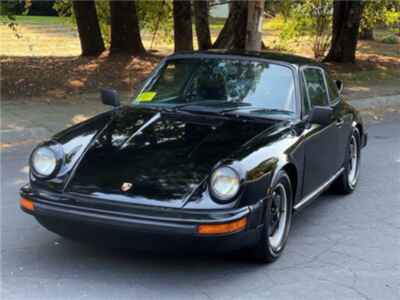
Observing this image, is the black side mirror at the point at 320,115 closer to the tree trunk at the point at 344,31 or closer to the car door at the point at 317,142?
the car door at the point at 317,142

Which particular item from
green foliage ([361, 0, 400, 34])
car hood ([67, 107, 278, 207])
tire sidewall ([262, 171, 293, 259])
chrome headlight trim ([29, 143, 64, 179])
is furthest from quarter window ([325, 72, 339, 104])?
green foliage ([361, 0, 400, 34])

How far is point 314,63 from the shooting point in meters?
6.23

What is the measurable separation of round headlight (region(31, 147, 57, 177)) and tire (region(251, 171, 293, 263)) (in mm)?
1527

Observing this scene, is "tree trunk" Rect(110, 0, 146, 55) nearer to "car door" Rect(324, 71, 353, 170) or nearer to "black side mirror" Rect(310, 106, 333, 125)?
"car door" Rect(324, 71, 353, 170)

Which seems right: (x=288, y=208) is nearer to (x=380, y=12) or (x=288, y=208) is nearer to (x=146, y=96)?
(x=146, y=96)

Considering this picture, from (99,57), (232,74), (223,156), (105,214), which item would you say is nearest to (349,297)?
(223,156)

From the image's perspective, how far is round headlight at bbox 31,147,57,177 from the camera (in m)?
4.50

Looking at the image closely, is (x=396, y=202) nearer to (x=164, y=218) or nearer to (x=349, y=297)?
(x=349, y=297)

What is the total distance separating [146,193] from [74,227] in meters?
0.53

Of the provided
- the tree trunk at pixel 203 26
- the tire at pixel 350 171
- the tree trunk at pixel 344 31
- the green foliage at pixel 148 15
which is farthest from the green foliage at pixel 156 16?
the tire at pixel 350 171

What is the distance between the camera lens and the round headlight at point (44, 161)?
450cm

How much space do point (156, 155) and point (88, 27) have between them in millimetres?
12264

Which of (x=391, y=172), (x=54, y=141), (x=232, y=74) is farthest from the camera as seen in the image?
(x=391, y=172)

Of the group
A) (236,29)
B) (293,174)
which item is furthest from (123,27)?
(293,174)
